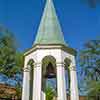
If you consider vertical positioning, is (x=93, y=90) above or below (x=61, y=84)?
above

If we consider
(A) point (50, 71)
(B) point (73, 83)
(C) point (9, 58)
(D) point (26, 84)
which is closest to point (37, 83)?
(D) point (26, 84)

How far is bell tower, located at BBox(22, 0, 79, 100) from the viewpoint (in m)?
10.3

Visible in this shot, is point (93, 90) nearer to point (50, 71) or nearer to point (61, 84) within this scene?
point (50, 71)

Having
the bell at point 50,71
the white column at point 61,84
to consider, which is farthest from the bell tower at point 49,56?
the bell at point 50,71

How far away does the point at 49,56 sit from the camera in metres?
11.3

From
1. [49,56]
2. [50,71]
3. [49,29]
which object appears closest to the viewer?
[49,56]

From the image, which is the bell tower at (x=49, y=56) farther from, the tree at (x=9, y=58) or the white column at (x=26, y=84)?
the tree at (x=9, y=58)

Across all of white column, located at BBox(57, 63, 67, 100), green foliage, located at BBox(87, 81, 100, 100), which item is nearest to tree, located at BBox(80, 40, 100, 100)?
green foliage, located at BBox(87, 81, 100, 100)

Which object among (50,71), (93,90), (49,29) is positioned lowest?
(93,90)

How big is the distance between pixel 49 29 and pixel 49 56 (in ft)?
4.50

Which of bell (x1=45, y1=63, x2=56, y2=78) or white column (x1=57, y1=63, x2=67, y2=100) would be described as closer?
white column (x1=57, y1=63, x2=67, y2=100)

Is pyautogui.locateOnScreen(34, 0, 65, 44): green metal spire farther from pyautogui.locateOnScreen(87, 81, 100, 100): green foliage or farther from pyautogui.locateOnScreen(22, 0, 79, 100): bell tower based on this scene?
pyautogui.locateOnScreen(87, 81, 100, 100): green foliage

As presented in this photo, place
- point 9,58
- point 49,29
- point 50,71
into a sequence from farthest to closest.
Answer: point 9,58, point 50,71, point 49,29

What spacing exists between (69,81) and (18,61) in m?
11.7
